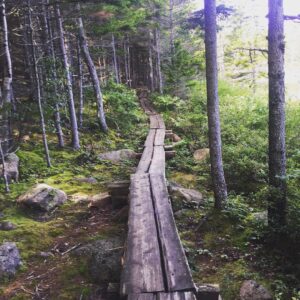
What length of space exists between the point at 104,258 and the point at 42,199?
10.5ft

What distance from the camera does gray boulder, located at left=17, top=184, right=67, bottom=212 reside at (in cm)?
855

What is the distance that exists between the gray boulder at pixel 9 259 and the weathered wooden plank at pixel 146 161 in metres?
4.38

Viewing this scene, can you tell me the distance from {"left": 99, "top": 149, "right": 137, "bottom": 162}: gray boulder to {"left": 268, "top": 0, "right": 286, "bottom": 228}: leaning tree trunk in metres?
7.69

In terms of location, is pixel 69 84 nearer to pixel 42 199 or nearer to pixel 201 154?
pixel 201 154

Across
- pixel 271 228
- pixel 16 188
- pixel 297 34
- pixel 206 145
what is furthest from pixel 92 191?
pixel 297 34

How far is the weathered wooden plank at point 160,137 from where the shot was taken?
1481cm

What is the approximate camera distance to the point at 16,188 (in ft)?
32.2

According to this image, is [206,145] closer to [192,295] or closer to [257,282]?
[257,282]

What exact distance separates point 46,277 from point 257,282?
3.57 m

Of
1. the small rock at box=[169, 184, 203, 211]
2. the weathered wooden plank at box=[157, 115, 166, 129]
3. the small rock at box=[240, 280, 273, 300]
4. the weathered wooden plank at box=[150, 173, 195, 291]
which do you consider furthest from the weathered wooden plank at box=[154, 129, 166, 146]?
the small rock at box=[240, 280, 273, 300]

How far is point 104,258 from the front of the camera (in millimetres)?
6152

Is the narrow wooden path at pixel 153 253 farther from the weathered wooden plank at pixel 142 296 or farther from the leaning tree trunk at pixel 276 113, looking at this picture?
the leaning tree trunk at pixel 276 113

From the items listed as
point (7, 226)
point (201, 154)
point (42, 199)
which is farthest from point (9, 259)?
point (201, 154)

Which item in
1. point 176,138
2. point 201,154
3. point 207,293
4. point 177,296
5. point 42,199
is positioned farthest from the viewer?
point 176,138
